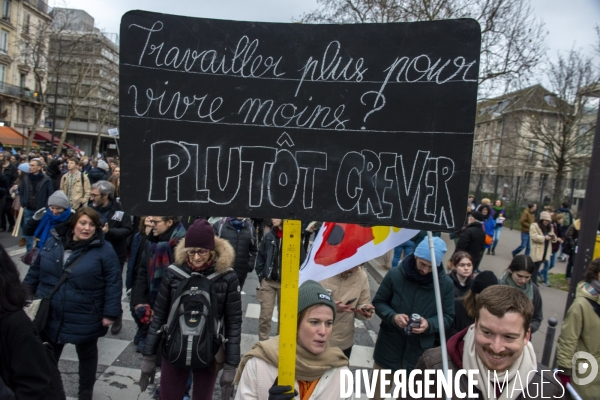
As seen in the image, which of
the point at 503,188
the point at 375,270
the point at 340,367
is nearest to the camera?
the point at 340,367

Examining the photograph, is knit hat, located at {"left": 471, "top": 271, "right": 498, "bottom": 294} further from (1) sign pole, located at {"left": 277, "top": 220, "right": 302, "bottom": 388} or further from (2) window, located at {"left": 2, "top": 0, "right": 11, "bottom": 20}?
(2) window, located at {"left": 2, "top": 0, "right": 11, "bottom": 20}

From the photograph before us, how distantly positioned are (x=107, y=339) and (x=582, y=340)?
466 cm

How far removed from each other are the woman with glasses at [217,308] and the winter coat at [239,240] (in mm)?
2225

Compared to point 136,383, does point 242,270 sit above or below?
above

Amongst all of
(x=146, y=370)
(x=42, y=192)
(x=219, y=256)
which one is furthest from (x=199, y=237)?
(x=42, y=192)

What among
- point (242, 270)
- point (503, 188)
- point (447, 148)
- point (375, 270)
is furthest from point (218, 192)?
point (503, 188)

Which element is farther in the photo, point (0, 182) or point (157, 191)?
point (0, 182)

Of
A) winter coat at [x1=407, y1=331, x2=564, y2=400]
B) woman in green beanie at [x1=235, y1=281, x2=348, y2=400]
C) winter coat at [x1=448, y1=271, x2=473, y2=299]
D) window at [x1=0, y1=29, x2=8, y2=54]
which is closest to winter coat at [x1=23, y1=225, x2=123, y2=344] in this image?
woman in green beanie at [x1=235, y1=281, x2=348, y2=400]

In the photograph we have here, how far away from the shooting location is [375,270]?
9828 millimetres

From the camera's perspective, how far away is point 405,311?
3.53 meters

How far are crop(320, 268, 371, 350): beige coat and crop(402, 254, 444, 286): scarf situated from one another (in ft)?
1.80

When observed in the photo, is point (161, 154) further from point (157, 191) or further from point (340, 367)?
point (340, 367)

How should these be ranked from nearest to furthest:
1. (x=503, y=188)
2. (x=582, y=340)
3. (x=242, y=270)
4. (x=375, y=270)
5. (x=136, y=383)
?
(x=582, y=340) → (x=136, y=383) → (x=242, y=270) → (x=375, y=270) → (x=503, y=188)

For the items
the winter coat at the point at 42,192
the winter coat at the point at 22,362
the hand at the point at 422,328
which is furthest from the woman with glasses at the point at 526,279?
the winter coat at the point at 42,192
